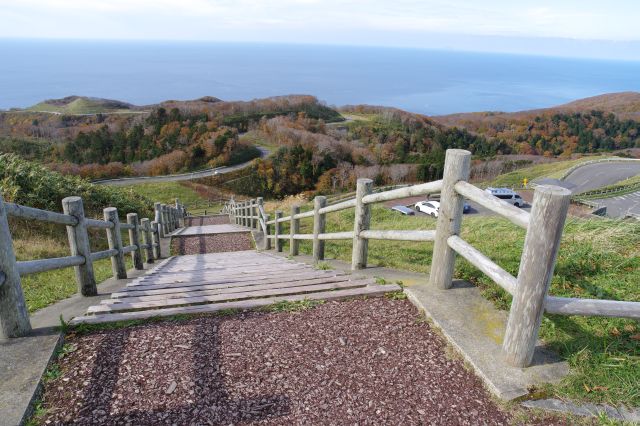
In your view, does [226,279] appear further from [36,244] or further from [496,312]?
[36,244]

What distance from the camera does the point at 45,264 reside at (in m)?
3.71

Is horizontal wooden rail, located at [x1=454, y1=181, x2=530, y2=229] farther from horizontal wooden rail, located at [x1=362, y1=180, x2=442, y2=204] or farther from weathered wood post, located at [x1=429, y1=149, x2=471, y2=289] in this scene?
horizontal wooden rail, located at [x1=362, y1=180, x2=442, y2=204]

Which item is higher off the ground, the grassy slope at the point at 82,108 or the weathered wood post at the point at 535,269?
the weathered wood post at the point at 535,269

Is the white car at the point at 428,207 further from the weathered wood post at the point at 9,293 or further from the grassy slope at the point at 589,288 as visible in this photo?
the weathered wood post at the point at 9,293

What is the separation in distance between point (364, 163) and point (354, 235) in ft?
194

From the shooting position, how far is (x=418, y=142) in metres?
76.4

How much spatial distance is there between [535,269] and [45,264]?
14.0 feet

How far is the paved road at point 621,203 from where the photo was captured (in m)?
29.1

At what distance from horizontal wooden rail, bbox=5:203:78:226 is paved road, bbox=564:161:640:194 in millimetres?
43343

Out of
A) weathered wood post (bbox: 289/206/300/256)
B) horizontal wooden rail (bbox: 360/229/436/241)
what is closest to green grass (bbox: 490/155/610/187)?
weathered wood post (bbox: 289/206/300/256)

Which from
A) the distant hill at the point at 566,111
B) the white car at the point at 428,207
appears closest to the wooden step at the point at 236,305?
the white car at the point at 428,207

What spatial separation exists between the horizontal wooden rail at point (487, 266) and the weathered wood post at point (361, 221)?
147 cm

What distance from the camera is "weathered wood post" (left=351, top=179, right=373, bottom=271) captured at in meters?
5.16

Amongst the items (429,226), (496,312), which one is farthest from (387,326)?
(429,226)
